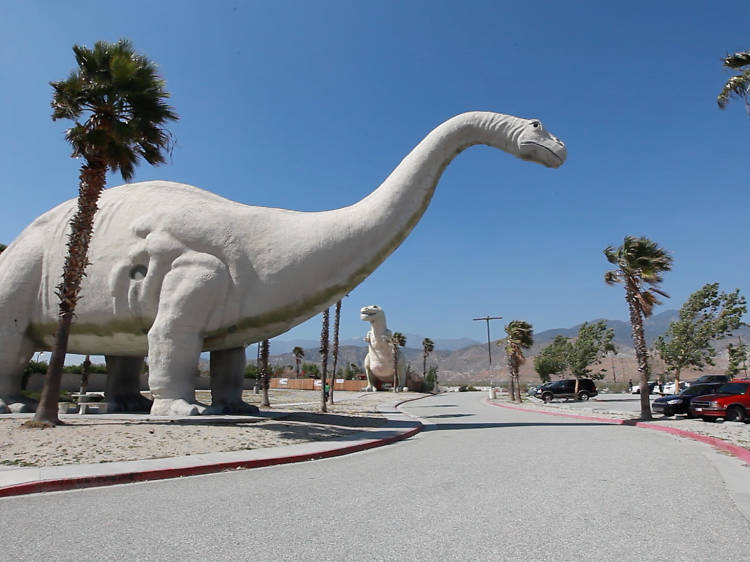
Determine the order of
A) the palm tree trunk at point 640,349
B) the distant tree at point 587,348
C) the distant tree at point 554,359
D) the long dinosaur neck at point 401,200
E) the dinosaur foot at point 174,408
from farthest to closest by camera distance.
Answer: the distant tree at point 554,359 → the distant tree at point 587,348 → the palm tree trunk at point 640,349 → the long dinosaur neck at point 401,200 → the dinosaur foot at point 174,408

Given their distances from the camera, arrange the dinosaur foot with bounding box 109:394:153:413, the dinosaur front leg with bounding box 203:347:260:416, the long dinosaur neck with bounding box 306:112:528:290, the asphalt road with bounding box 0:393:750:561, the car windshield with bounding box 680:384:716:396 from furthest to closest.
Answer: the car windshield with bounding box 680:384:716:396
the dinosaur foot with bounding box 109:394:153:413
the dinosaur front leg with bounding box 203:347:260:416
the long dinosaur neck with bounding box 306:112:528:290
the asphalt road with bounding box 0:393:750:561

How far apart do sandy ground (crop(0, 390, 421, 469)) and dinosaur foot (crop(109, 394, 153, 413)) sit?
2714 millimetres

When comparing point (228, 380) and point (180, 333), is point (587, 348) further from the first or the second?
point (180, 333)

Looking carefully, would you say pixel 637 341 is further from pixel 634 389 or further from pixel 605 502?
pixel 634 389

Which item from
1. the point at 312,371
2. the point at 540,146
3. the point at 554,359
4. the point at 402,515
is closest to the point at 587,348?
the point at 554,359

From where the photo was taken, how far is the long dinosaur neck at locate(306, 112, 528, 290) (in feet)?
39.9

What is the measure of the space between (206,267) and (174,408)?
3152 millimetres

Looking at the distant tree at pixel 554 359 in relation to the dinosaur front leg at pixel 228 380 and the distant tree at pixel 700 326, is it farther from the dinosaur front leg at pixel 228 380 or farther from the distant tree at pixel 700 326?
the dinosaur front leg at pixel 228 380

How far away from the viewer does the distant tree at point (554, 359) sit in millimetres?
58928

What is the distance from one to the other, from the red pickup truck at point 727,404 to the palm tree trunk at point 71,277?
1772 cm

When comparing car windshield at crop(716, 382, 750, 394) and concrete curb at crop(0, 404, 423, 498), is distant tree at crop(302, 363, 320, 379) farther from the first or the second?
concrete curb at crop(0, 404, 423, 498)

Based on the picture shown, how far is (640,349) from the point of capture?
717 inches

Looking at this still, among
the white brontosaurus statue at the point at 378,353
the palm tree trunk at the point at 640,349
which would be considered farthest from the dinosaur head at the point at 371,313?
the palm tree trunk at the point at 640,349

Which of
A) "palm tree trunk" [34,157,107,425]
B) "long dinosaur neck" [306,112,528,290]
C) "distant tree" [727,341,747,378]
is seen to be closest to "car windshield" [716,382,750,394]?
"long dinosaur neck" [306,112,528,290]
